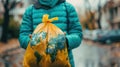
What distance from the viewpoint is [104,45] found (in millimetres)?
4977

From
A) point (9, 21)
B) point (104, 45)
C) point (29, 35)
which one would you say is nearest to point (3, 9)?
point (9, 21)

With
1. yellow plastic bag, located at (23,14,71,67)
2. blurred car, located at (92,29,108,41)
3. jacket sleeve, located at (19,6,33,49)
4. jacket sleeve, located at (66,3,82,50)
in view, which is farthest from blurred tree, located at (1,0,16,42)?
yellow plastic bag, located at (23,14,71,67)

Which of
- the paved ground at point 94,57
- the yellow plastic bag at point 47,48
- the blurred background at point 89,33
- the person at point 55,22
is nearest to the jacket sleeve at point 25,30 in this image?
the person at point 55,22

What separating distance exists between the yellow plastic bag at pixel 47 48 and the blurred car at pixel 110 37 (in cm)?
211

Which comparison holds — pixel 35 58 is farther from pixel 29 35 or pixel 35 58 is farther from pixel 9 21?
pixel 9 21

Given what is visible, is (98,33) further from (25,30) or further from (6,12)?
(25,30)

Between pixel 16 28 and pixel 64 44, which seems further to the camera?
pixel 16 28

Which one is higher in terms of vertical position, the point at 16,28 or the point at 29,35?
the point at 29,35

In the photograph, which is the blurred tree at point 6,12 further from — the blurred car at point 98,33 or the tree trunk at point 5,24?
the blurred car at point 98,33

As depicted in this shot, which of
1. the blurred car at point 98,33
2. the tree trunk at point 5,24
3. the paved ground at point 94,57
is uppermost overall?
the tree trunk at point 5,24

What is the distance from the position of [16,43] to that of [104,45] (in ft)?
3.29

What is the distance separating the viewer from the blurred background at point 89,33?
16.1ft

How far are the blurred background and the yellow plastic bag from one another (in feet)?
6.57

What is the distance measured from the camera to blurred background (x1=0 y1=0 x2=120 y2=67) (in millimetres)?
4898
